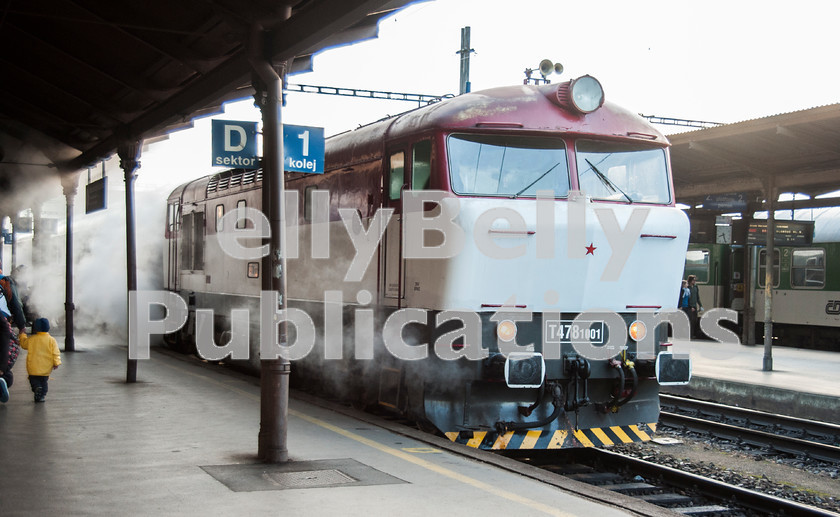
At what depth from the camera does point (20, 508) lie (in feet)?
17.5

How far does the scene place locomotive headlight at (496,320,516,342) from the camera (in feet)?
25.5

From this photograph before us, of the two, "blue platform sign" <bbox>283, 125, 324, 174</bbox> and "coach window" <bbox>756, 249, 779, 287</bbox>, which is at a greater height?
"blue platform sign" <bbox>283, 125, 324, 174</bbox>

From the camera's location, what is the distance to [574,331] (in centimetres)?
805

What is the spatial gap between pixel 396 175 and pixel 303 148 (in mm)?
1322

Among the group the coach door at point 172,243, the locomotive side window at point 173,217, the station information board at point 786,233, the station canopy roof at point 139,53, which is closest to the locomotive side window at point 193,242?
the coach door at point 172,243

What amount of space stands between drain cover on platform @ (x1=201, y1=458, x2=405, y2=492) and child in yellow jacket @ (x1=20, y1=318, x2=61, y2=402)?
4.09 metres

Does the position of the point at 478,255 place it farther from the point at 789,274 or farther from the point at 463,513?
the point at 789,274

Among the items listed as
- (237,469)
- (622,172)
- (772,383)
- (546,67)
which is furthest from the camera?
(772,383)

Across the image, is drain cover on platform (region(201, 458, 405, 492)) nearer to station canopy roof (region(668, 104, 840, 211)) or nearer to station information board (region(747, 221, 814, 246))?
station canopy roof (region(668, 104, 840, 211))

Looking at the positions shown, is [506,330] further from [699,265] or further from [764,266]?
[699,265]

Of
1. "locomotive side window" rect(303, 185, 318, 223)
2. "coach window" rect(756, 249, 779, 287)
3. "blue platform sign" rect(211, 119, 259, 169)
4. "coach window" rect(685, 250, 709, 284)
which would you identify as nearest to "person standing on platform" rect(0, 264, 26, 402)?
"locomotive side window" rect(303, 185, 318, 223)

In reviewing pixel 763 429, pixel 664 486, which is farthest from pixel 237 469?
pixel 763 429

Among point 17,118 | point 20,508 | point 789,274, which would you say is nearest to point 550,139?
point 20,508

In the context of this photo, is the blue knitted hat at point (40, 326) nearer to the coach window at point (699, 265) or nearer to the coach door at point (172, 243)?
the coach door at point (172, 243)
